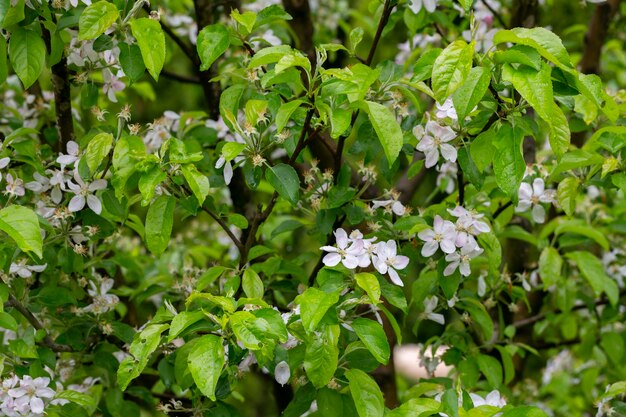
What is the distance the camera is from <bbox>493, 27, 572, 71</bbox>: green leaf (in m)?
1.33

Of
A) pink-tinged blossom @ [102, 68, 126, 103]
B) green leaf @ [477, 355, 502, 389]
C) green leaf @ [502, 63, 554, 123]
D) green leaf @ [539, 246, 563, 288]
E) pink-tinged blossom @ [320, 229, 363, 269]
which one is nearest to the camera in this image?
green leaf @ [502, 63, 554, 123]

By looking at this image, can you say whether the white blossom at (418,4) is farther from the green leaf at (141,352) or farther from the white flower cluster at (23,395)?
the white flower cluster at (23,395)

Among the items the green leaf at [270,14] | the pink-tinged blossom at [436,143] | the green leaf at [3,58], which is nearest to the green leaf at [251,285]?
the pink-tinged blossom at [436,143]

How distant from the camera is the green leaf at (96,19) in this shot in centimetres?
154

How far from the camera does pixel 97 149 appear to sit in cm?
164

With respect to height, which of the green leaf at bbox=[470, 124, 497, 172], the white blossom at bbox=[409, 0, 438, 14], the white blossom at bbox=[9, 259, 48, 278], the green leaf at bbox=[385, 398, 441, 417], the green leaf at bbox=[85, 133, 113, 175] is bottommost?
the white blossom at bbox=[9, 259, 48, 278]

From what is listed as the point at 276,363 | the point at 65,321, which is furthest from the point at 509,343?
the point at 65,321

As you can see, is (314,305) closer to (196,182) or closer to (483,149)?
(196,182)

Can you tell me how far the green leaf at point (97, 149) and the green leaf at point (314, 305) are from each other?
0.48 m

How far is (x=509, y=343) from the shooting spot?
2.39 m

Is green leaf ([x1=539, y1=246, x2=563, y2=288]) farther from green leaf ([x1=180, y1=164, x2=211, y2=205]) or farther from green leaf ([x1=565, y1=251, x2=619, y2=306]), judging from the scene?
green leaf ([x1=180, y1=164, x2=211, y2=205])

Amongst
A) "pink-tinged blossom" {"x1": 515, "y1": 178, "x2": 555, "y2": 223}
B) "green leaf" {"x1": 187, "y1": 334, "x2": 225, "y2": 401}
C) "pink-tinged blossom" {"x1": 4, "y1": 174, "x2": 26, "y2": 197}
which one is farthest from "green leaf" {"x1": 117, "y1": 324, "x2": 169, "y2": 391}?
"pink-tinged blossom" {"x1": 515, "y1": 178, "x2": 555, "y2": 223}

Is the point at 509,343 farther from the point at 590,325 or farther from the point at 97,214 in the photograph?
the point at 97,214

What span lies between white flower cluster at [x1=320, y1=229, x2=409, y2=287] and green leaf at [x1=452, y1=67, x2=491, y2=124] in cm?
31
